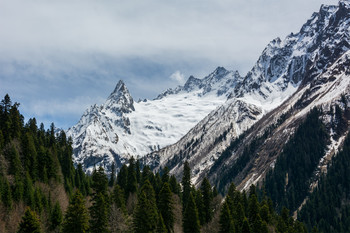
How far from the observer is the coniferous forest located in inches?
2351

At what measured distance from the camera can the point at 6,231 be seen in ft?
234

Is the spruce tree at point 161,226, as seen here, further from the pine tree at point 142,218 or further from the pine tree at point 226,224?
the pine tree at point 226,224

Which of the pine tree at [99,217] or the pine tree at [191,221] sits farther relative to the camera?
Answer: the pine tree at [191,221]

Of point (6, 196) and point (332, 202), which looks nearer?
point (6, 196)

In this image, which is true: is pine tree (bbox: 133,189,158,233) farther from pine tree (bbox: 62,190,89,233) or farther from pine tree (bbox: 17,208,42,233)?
pine tree (bbox: 17,208,42,233)

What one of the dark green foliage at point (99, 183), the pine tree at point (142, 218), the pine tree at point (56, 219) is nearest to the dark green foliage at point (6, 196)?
the pine tree at point (56, 219)

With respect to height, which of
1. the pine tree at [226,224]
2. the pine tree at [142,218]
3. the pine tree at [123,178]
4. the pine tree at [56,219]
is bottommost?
the pine tree at [226,224]

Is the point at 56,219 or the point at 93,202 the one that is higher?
the point at 93,202

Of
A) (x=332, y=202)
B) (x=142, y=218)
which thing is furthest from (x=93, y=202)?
(x=332, y=202)

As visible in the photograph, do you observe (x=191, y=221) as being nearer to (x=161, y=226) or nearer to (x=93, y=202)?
(x=161, y=226)

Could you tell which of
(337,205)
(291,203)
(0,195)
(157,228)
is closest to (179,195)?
(157,228)

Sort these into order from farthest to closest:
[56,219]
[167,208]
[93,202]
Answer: [56,219]
[93,202]
[167,208]

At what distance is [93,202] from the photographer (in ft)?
253

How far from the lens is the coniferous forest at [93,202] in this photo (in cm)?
5972
